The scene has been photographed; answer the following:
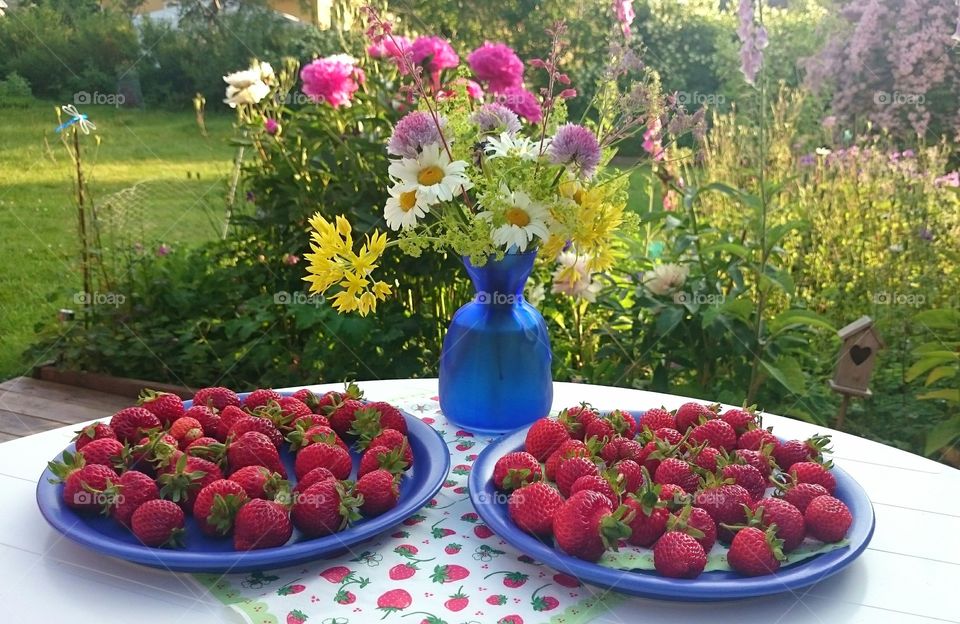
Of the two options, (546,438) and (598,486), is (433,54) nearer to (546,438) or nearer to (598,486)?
(546,438)

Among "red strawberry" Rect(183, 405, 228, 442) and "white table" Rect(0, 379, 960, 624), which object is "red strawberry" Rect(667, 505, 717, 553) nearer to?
"white table" Rect(0, 379, 960, 624)

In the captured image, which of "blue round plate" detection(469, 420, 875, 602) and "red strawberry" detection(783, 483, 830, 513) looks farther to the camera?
"red strawberry" detection(783, 483, 830, 513)

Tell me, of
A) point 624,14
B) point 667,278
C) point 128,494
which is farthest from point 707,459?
point 667,278

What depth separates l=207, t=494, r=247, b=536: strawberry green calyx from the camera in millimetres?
958

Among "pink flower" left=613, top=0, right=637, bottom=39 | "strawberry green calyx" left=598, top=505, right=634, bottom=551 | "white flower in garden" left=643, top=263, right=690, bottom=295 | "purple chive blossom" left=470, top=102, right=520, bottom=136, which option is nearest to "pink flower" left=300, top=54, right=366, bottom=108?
"pink flower" left=613, top=0, right=637, bottom=39

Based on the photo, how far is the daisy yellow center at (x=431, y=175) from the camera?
3.89 feet

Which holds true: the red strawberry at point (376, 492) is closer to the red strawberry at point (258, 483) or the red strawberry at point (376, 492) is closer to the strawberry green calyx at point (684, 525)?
the red strawberry at point (258, 483)

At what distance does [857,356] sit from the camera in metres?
2.04

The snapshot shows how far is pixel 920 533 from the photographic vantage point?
1.10 metres

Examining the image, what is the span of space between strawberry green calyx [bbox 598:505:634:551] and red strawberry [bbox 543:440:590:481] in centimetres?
16

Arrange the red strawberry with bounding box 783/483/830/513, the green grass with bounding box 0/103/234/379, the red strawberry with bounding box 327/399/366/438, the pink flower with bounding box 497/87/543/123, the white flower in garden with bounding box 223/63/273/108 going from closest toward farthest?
the red strawberry with bounding box 783/483/830/513, the red strawberry with bounding box 327/399/366/438, the pink flower with bounding box 497/87/543/123, the white flower in garden with bounding box 223/63/273/108, the green grass with bounding box 0/103/234/379

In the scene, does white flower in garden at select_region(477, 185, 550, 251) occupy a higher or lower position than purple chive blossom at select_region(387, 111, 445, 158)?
lower

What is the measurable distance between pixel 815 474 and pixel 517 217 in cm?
48

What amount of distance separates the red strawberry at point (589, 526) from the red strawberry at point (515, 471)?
13 centimetres
